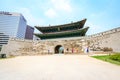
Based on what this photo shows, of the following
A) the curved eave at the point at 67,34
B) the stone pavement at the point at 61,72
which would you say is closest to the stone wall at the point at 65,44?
the curved eave at the point at 67,34

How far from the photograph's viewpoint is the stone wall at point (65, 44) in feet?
67.9

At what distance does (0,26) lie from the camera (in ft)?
314

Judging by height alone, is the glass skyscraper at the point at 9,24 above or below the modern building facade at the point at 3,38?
above

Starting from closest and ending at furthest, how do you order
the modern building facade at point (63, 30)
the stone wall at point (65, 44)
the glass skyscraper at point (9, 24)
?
the stone wall at point (65, 44)
the modern building facade at point (63, 30)
the glass skyscraper at point (9, 24)

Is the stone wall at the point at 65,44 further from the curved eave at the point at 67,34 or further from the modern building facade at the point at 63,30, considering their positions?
the modern building facade at the point at 63,30

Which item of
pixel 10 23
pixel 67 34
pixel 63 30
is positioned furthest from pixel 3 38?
pixel 67 34

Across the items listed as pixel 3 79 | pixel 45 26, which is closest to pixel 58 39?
pixel 45 26

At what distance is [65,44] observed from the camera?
87.5 feet

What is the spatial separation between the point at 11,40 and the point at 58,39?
13.2 meters

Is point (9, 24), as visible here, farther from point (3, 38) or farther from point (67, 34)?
point (67, 34)

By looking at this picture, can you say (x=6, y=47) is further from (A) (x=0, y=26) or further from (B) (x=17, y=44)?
(A) (x=0, y=26)

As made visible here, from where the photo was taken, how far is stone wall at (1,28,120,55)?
20.7 meters

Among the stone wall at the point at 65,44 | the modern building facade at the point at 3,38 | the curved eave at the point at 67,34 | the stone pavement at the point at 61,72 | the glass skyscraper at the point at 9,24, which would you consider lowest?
the stone pavement at the point at 61,72

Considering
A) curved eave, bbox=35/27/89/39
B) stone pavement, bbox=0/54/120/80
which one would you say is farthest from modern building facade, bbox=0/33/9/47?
stone pavement, bbox=0/54/120/80
